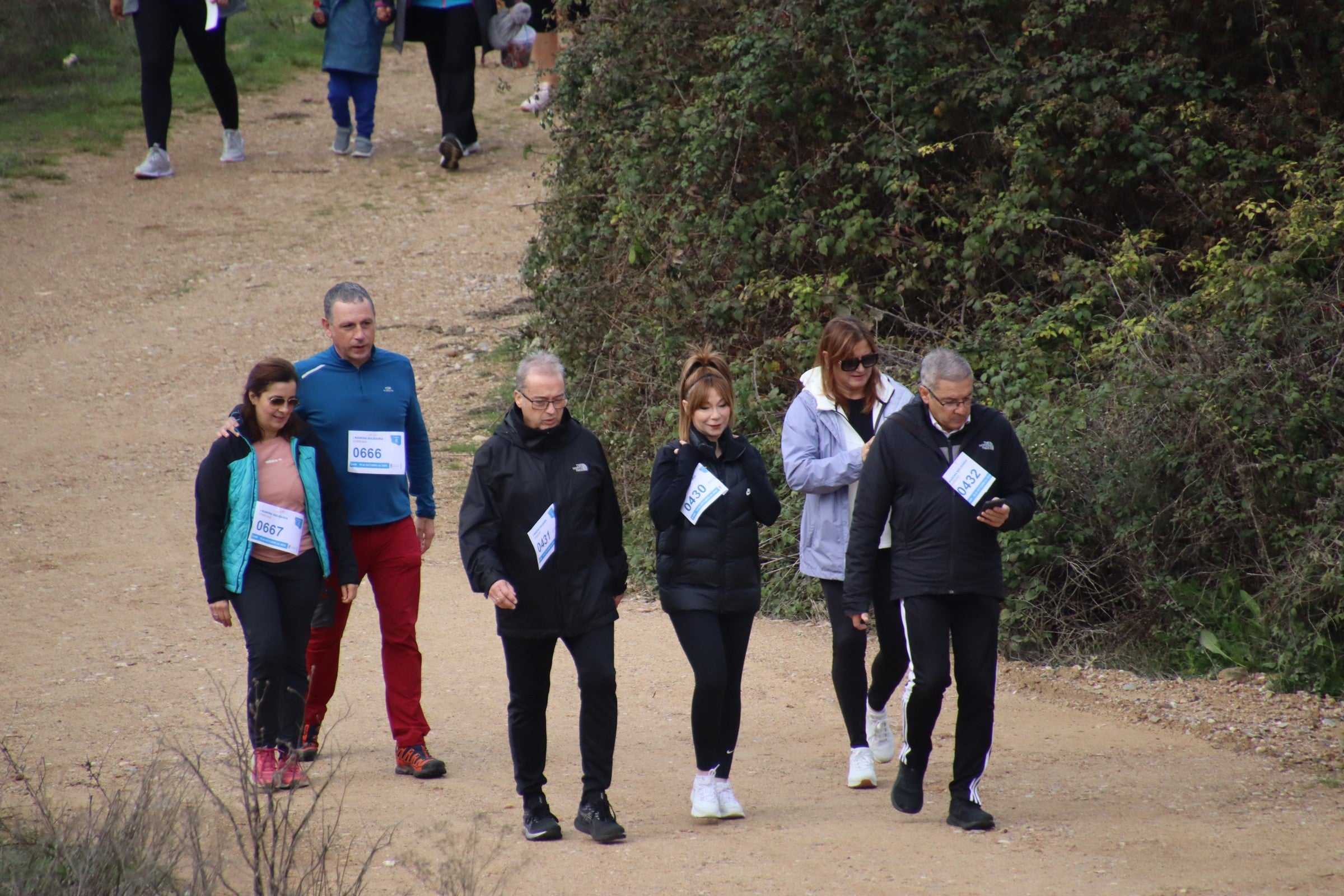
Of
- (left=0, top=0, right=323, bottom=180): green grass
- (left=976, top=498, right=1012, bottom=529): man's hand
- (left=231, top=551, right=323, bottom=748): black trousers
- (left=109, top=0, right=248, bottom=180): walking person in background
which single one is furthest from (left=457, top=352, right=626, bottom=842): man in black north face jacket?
(left=0, top=0, right=323, bottom=180): green grass

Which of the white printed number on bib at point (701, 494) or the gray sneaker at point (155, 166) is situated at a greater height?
the gray sneaker at point (155, 166)

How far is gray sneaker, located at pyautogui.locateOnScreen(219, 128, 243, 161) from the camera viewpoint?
16.1 meters

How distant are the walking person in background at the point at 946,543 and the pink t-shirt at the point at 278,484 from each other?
2117mm

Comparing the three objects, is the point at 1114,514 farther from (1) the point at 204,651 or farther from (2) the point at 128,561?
(2) the point at 128,561

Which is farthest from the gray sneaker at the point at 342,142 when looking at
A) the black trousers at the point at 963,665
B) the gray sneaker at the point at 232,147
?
the black trousers at the point at 963,665

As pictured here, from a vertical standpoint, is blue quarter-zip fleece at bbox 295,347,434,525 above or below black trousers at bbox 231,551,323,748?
above

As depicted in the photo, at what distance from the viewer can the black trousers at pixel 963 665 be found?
15.5 ft

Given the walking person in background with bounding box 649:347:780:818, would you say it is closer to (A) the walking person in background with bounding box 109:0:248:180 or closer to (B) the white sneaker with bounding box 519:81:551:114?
(B) the white sneaker with bounding box 519:81:551:114

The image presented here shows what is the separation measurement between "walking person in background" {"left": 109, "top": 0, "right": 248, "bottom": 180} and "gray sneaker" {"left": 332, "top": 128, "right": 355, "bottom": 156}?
1645 mm

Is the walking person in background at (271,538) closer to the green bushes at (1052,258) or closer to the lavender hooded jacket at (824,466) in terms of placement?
the lavender hooded jacket at (824,466)

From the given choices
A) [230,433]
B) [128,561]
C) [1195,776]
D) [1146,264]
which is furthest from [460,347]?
[1195,776]

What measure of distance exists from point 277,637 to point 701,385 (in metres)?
1.88

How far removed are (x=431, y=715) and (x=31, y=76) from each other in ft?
55.1

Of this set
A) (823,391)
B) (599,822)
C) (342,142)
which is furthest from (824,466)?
(342,142)
